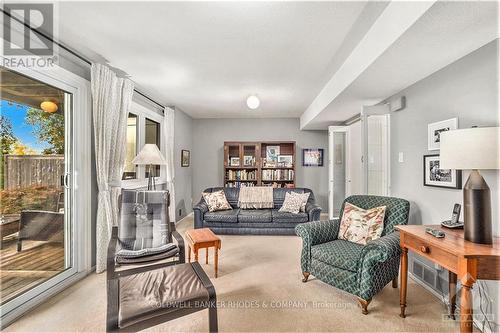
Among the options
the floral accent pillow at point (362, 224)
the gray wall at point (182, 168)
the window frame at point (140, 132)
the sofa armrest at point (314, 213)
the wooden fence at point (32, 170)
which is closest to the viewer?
the wooden fence at point (32, 170)

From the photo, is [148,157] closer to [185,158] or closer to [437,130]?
[185,158]

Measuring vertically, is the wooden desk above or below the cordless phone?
below

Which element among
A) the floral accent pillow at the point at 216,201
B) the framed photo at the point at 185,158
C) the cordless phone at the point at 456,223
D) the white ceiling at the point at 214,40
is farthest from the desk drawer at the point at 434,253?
the framed photo at the point at 185,158

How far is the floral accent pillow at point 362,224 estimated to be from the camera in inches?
95.4

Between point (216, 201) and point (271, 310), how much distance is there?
8.64ft

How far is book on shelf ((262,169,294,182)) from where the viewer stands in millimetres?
5742

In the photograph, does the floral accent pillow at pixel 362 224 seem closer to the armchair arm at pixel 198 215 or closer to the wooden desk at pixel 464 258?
the wooden desk at pixel 464 258

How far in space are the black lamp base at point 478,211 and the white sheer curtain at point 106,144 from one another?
336 cm

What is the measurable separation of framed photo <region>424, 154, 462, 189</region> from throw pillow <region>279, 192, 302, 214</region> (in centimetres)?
219

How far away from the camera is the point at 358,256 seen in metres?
2.11

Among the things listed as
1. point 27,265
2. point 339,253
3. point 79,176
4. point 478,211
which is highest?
point 79,176

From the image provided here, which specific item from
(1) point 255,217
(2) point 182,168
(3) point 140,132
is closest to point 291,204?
(1) point 255,217

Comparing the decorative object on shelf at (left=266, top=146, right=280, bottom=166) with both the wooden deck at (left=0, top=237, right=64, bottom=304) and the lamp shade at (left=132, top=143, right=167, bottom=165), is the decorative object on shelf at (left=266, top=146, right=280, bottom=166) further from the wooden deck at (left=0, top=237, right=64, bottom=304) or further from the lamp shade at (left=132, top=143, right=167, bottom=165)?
the wooden deck at (left=0, top=237, right=64, bottom=304)

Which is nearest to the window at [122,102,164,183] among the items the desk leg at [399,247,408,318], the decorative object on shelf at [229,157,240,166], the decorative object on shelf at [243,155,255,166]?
the decorative object on shelf at [229,157,240,166]
